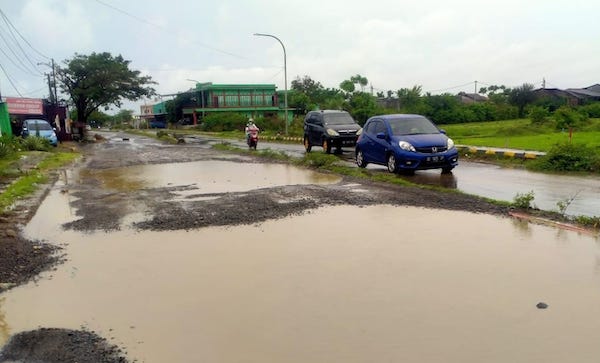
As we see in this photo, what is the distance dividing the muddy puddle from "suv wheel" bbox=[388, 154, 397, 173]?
1444 millimetres

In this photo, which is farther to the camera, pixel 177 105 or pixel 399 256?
pixel 177 105

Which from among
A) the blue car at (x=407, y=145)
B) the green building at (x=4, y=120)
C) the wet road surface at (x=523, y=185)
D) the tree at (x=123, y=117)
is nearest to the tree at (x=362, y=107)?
the green building at (x=4, y=120)

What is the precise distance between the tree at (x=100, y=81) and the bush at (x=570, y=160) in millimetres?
39854

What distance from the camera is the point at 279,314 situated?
4.41 meters

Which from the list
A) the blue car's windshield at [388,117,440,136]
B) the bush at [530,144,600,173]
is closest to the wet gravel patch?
the blue car's windshield at [388,117,440,136]

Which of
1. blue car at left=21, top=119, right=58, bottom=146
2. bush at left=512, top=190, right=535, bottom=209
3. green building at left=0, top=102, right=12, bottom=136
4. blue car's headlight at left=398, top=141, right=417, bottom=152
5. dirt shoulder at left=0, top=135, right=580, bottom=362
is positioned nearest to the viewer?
dirt shoulder at left=0, top=135, right=580, bottom=362

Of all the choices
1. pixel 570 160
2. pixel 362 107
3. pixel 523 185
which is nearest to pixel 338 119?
pixel 570 160

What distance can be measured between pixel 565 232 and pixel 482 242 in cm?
130

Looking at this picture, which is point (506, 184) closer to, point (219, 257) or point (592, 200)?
point (592, 200)

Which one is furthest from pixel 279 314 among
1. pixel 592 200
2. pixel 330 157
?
pixel 330 157

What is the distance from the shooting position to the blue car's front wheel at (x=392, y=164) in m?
12.8

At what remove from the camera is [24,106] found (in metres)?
33.7

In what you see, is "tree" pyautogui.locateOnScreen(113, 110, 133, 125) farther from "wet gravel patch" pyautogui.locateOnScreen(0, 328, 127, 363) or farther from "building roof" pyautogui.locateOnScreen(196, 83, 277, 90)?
"wet gravel patch" pyautogui.locateOnScreen(0, 328, 127, 363)

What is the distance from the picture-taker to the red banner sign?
3266cm
